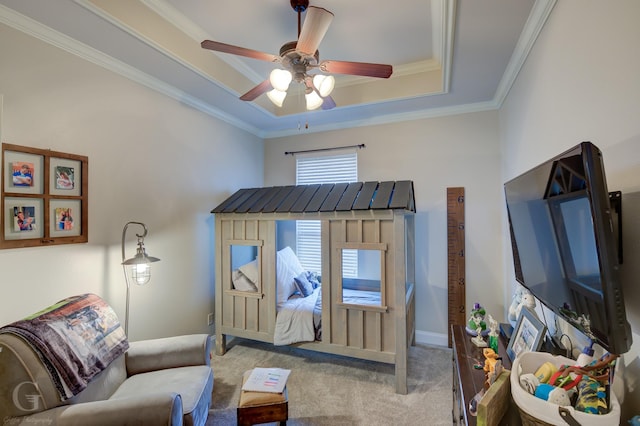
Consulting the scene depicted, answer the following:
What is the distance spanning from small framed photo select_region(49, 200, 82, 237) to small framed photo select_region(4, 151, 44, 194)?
0.14m

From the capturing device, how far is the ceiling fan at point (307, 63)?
1.52 metres

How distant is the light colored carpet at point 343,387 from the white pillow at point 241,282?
2.40ft

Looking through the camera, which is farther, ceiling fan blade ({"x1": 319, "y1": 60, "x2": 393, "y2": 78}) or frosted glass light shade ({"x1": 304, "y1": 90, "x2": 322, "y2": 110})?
frosted glass light shade ({"x1": 304, "y1": 90, "x2": 322, "y2": 110})

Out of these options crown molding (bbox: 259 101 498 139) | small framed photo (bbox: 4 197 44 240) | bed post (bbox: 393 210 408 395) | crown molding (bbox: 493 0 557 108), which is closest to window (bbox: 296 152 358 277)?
crown molding (bbox: 259 101 498 139)

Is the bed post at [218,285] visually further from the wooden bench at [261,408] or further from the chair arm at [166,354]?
the wooden bench at [261,408]

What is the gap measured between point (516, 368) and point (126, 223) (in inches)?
109

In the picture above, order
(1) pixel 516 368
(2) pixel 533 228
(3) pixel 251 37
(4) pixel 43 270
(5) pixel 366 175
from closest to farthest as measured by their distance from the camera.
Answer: (1) pixel 516 368
(2) pixel 533 228
(4) pixel 43 270
(3) pixel 251 37
(5) pixel 366 175

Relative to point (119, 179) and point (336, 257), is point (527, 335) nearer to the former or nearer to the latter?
point (336, 257)

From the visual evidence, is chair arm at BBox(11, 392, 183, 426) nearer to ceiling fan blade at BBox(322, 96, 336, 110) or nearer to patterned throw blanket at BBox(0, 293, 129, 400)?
patterned throw blanket at BBox(0, 293, 129, 400)

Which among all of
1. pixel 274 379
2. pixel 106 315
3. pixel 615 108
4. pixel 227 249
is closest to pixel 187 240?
pixel 227 249

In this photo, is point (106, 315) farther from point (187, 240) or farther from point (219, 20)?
point (219, 20)

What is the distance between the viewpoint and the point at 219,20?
2188 millimetres

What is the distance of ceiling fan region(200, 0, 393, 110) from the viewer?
152cm

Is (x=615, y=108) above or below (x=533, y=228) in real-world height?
above
